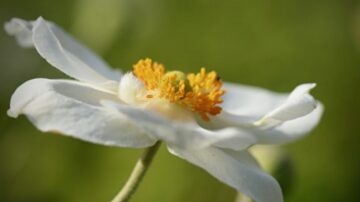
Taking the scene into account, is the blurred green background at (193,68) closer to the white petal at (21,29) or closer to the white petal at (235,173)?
the white petal at (21,29)

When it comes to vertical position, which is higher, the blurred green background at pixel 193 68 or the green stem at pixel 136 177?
the green stem at pixel 136 177

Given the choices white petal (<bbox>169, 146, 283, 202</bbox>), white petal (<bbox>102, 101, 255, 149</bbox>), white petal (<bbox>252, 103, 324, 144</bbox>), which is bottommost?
white petal (<bbox>252, 103, 324, 144</bbox>)

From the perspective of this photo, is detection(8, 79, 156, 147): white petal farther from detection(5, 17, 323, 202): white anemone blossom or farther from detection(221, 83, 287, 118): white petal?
Result: detection(221, 83, 287, 118): white petal

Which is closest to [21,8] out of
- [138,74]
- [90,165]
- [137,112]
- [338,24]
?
[90,165]

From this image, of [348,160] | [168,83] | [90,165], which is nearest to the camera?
[168,83]

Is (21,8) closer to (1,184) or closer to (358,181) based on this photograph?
(1,184)

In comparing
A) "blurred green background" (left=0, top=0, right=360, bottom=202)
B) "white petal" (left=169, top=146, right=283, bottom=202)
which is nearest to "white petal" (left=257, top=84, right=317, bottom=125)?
"white petal" (left=169, top=146, right=283, bottom=202)

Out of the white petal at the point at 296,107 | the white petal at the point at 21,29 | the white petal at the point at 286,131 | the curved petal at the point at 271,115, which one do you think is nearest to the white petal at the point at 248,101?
the curved petal at the point at 271,115
